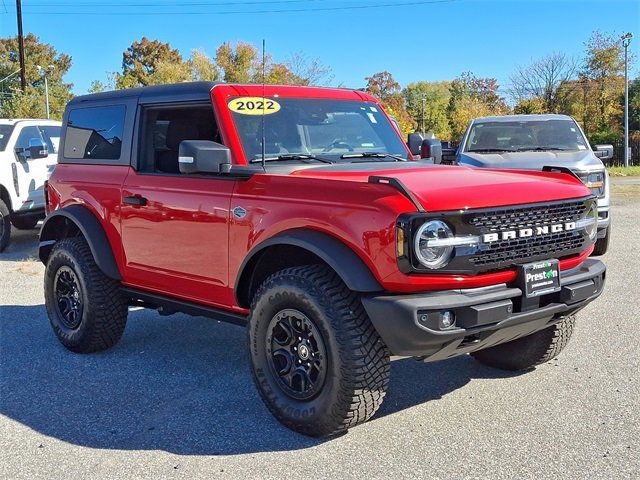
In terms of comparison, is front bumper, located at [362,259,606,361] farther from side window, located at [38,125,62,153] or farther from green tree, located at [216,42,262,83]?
green tree, located at [216,42,262,83]

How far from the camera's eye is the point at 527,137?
381 inches

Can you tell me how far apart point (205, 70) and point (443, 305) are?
33897 millimetres

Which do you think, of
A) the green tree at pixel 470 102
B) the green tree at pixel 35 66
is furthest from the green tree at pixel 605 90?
the green tree at pixel 35 66

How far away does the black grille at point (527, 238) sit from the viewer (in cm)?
346

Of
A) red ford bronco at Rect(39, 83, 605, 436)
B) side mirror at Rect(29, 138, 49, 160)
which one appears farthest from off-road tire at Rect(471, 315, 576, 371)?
side mirror at Rect(29, 138, 49, 160)

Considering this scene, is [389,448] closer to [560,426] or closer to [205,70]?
[560,426]

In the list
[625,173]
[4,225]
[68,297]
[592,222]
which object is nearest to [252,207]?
[592,222]

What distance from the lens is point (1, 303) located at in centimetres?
721

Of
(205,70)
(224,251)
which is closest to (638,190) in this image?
(224,251)

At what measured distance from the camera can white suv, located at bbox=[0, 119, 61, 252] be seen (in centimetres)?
1060

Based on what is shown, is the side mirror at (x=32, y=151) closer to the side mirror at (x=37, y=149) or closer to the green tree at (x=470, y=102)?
the side mirror at (x=37, y=149)

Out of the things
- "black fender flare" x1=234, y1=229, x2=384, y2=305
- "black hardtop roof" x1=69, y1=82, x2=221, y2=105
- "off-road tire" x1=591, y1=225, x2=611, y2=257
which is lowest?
"off-road tire" x1=591, y1=225, x2=611, y2=257

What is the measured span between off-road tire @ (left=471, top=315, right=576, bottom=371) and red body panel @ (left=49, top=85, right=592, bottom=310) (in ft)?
2.01

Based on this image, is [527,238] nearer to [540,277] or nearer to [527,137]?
[540,277]
